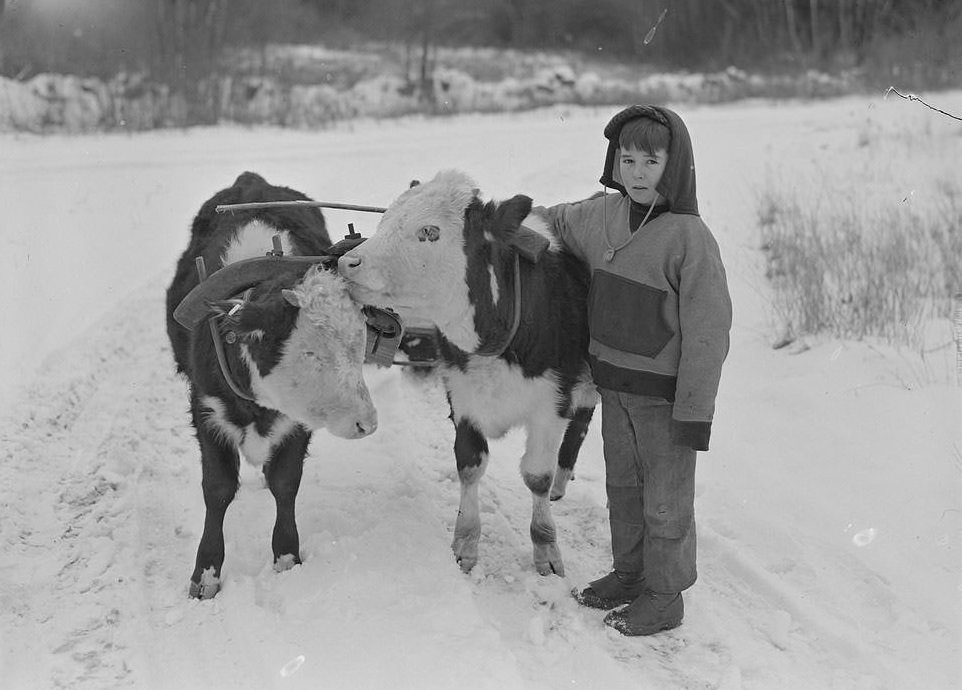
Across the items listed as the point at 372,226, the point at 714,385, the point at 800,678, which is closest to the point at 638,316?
the point at 714,385

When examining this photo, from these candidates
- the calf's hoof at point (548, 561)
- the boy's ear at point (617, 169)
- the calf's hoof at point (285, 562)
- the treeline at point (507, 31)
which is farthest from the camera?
the treeline at point (507, 31)

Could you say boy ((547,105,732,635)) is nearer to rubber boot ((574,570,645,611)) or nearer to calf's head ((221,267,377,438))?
rubber boot ((574,570,645,611))

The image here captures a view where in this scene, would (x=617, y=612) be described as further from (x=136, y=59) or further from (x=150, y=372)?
(x=136, y=59)

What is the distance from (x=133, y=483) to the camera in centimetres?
496

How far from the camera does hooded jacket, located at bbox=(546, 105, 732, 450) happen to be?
356 cm

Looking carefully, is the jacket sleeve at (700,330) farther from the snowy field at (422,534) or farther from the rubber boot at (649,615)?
the snowy field at (422,534)

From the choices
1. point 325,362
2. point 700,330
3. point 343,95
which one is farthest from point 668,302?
point 343,95

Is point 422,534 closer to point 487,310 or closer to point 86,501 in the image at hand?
point 487,310

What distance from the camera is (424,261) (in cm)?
369

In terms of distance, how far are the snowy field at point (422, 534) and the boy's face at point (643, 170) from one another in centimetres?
161

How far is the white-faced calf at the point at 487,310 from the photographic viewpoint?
146 inches

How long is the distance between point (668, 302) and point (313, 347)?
1.40 m

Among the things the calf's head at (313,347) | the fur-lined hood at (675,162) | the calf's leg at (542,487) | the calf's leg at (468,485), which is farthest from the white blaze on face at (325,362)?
the fur-lined hood at (675,162)

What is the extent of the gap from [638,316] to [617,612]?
1.23 metres
